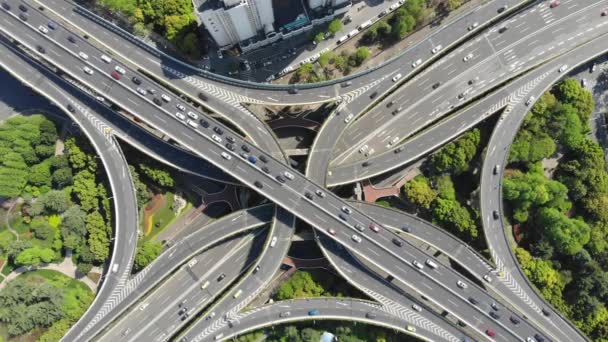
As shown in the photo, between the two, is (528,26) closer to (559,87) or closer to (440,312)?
(559,87)

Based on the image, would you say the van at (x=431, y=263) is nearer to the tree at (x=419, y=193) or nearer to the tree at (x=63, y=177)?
the tree at (x=419, y=193)

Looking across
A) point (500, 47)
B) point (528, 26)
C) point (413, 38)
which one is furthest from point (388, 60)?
point (528, 26)

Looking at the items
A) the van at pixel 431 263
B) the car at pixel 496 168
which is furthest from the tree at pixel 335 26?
the van at pixel 431 263

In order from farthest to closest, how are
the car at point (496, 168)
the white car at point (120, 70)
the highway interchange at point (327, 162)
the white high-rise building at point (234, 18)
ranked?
the car at point (496, 168) → the highway interchange at point (327, 162) → the white car at point (120, 70) → the white high-rise building at point (234, 18)

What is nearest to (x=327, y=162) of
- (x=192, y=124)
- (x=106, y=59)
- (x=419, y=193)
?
(x=419, y=193)

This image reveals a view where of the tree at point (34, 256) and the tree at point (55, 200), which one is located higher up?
the tree at point (55, 200)

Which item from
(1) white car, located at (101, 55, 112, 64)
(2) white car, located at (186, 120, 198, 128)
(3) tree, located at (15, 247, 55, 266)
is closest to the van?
(2) white car, located at (186, 120, 198, 128)

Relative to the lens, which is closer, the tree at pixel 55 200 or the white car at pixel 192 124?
the white car at pixel 192 124

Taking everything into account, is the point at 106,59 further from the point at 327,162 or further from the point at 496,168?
the point at 496,168
